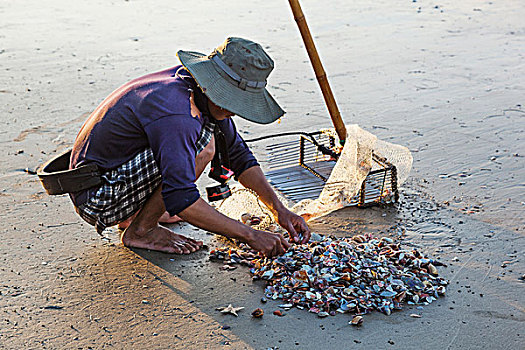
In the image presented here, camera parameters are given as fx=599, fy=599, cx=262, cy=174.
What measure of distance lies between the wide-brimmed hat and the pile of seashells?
0.60 meters

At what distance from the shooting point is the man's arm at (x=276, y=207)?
264cm

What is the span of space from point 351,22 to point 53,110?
420cm

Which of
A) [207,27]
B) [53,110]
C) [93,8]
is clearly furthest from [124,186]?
[93,8]

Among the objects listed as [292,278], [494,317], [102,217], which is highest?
[102,217]

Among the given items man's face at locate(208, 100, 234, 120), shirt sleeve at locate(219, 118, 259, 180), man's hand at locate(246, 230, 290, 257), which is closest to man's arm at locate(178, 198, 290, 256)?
man's hand at locate(246, 230, 290, 257)

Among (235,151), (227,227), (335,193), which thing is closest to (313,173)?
(335,193)

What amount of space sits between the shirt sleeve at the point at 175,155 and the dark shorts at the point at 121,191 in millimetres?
210

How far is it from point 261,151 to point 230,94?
1.53 metres

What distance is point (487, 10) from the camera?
8.25 meters

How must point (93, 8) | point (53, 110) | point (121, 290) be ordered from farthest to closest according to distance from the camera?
point (93, 8), point (53, 110), point (121, 290)

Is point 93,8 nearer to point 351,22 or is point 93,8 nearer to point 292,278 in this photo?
point 351,22

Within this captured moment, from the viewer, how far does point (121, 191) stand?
252cm

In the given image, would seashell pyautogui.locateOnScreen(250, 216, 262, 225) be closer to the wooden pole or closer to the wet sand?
the wet sand

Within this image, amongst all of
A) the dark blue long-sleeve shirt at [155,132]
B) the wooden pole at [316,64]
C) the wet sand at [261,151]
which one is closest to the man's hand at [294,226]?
the wet sand at [261,151]
